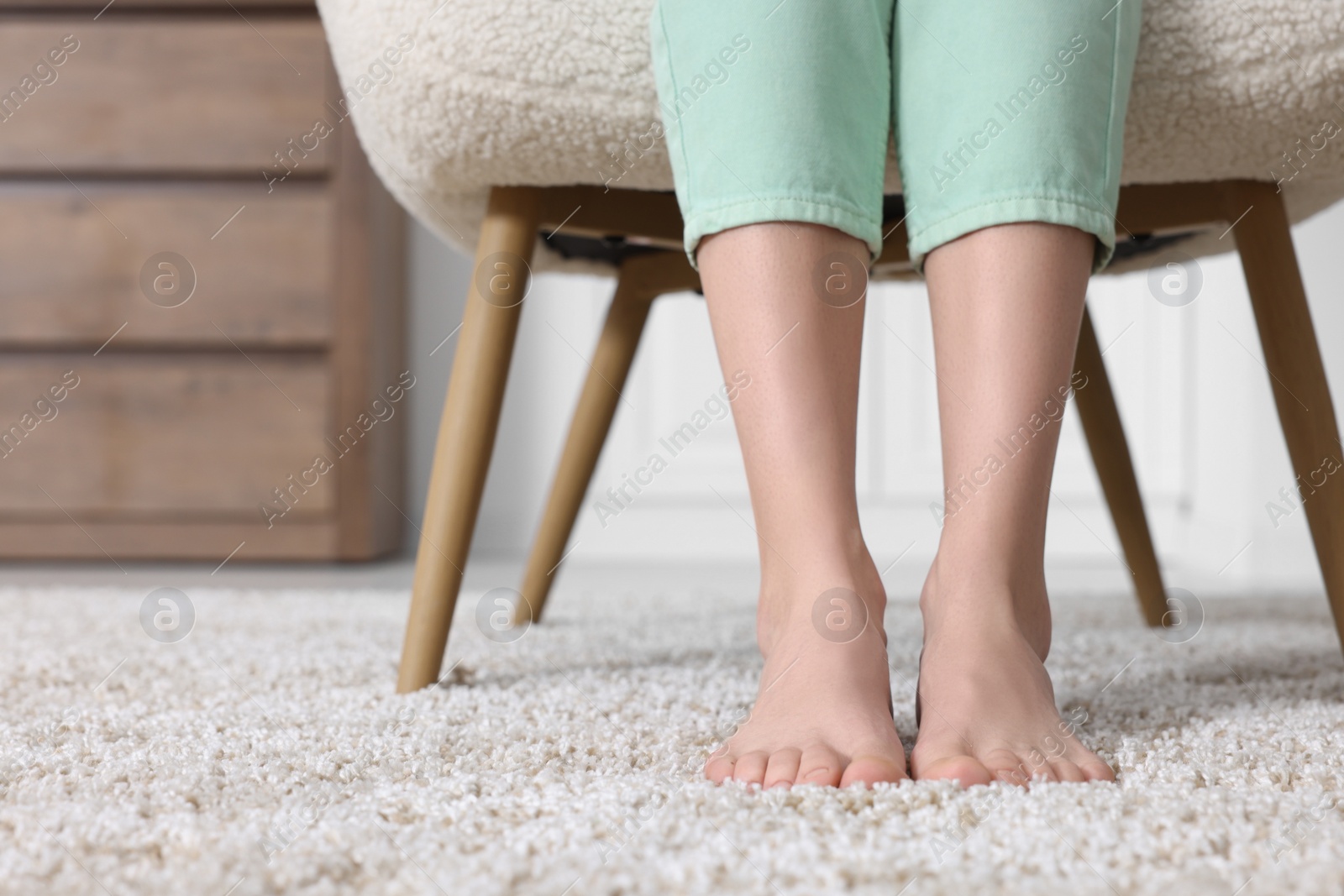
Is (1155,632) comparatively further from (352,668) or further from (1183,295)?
(1183,295)

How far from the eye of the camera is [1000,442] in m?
0.43

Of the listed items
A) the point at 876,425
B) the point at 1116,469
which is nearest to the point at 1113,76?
the point at 1116,469

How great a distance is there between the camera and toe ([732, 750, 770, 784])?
1.21ft

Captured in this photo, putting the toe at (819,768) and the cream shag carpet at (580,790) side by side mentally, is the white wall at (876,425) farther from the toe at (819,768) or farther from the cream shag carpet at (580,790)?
the toe at (819,768)

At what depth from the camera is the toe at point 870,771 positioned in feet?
1.19

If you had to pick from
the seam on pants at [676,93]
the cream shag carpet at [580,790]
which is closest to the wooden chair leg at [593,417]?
the cream shag carpet at [580,790]

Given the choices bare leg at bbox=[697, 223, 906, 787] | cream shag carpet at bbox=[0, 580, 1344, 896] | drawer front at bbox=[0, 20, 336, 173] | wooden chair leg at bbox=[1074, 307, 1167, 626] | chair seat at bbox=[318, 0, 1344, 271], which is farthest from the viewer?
drawer front at bbox=[0, 20, 336, 173]

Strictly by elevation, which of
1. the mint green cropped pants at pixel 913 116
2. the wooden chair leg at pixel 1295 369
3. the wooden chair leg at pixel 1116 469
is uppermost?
the mint green cropped pants at pixel 913 116

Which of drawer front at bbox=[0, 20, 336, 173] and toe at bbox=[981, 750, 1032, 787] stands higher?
drawer front at bbox=[0, 20, 336, 173]

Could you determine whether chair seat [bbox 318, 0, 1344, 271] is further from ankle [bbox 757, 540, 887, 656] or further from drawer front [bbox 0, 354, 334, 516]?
drawer front [bbox 0, 354, 334, 516]

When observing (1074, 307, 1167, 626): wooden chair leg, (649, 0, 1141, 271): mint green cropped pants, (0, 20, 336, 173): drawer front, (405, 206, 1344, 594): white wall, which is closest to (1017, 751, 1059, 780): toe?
(649, 0, 1141, 271): mint green cropped pants

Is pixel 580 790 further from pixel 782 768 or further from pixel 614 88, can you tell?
pixel 614 88

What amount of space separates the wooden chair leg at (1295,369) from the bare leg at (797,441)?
0.27 metres

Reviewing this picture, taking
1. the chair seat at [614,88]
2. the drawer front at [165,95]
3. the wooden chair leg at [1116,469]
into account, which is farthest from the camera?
the drawer front at [165,95]
